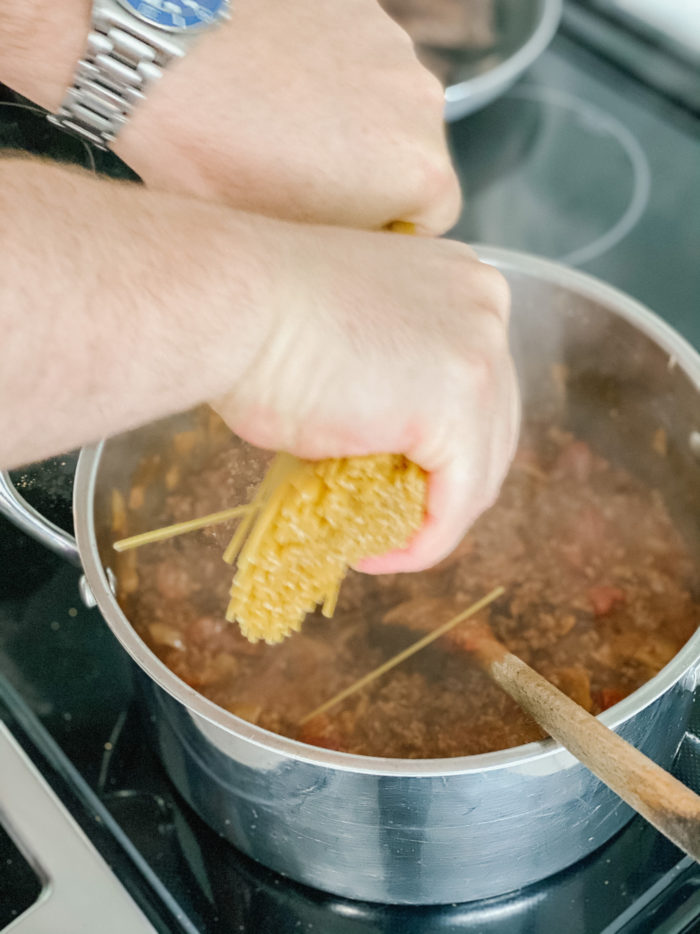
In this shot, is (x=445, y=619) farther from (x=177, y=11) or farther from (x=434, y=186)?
(x=177, y=11)

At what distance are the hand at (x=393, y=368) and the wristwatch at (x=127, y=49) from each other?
0.65 feet

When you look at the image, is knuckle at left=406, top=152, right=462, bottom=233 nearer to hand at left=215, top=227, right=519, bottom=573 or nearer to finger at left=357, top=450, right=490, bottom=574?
hand at left=215, top=227, right=519, bottom=573

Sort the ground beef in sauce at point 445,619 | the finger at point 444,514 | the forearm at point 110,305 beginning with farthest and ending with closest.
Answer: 1. the ground beef in sauce at point 445,619
2. the finger at point 444,514
3. the forearm at point 110,305

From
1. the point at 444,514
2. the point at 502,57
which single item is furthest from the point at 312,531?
the point at 502,57

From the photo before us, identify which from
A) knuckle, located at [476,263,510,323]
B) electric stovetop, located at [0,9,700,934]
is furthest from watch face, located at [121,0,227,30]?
knuckle, located at [476,263,510,323]

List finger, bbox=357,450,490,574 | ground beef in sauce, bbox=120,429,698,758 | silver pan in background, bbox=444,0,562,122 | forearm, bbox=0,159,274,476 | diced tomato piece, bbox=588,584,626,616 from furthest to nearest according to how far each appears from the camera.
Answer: silver pan in background, bbox=444,0,562,122 < diced tomato piece, bbox=588,584,626,616 < ground beef in sauce, bbox=120,429,698,758 < finger, bbox=357,450,490,574 < forearm, bbox=0,159,274,476

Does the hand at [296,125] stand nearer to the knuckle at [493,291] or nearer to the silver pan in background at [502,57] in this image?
the knuckle at [493,291]

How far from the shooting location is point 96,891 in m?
0.63

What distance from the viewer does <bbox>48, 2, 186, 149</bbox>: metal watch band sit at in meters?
0.61

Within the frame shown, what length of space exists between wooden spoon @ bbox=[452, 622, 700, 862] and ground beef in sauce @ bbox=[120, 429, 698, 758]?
0.09 m

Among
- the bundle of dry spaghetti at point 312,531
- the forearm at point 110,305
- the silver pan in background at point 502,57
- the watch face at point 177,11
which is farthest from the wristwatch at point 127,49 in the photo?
the silver pan in background at point 502,57

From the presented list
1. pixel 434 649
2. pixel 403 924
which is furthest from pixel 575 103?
pixel 403 924

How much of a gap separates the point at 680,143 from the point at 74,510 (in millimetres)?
893

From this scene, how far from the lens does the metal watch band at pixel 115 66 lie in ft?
2.02
